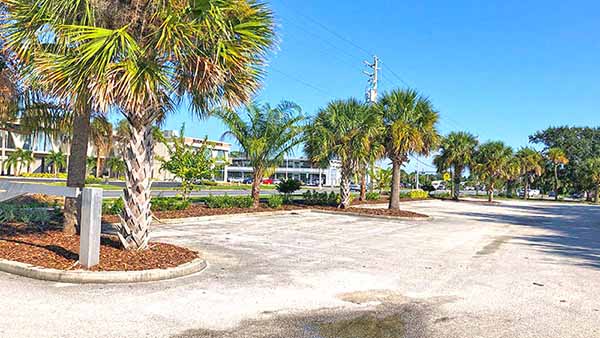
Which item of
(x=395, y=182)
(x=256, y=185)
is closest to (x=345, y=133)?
(x=395, y=182)

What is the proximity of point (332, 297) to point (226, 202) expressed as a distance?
504 inches

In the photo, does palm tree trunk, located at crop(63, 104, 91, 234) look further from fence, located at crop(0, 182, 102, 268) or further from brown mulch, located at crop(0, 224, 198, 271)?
fence, located at crop(0, 182, 102, 268)

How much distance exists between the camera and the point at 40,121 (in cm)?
1005

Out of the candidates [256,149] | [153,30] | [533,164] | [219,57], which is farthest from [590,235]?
[533,164]

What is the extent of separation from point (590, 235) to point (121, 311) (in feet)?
52.2

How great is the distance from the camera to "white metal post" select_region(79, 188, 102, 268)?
658 cm

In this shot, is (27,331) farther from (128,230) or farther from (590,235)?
(590,235)

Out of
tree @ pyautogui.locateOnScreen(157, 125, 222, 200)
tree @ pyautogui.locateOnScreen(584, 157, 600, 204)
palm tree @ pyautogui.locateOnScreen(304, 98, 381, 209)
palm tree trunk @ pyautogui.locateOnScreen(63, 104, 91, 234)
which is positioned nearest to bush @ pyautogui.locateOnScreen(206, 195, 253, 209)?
tree @ pyautogui.locateOnScreen(157, 125, 222, 200)

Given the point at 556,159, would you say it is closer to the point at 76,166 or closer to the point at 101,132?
the point at 101,132

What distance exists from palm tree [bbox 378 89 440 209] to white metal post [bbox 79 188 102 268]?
613 inches

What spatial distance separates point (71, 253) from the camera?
7.38 m

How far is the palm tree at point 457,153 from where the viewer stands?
42.5 meters

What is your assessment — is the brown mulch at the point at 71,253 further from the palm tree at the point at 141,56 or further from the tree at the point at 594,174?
the tree at the point at 594,174

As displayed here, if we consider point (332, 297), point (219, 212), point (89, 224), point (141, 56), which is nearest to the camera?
point (332, 297)
